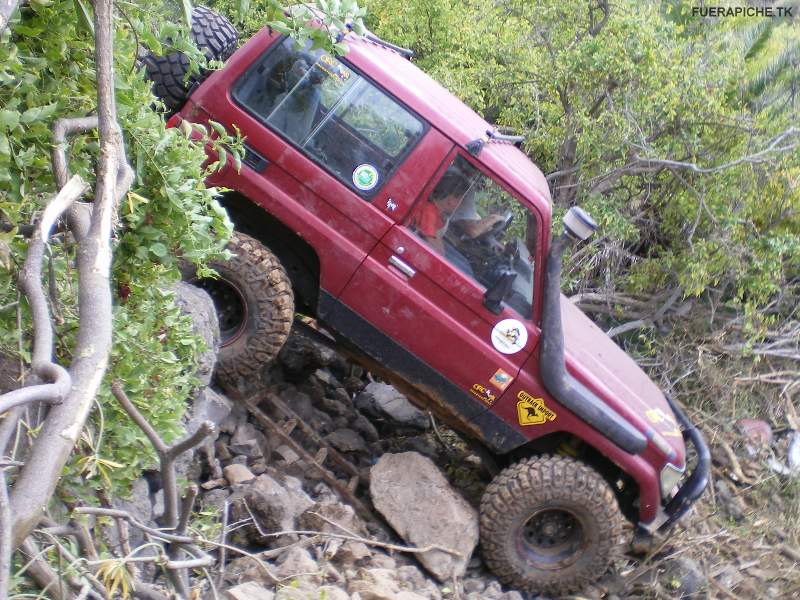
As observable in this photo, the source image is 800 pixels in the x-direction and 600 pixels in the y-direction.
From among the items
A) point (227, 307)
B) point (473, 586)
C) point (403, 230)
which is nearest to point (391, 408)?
point (473, 586)

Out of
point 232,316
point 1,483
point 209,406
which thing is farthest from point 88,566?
point 232,316

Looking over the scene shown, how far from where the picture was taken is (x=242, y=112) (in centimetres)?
475

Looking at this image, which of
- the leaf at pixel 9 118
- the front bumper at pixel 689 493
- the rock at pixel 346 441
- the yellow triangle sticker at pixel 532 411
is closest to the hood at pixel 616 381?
the front bumper at pixel 689 493

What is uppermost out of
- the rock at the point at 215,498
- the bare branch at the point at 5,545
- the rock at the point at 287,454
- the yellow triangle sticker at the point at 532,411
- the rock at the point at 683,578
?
the bare branch at the point at 5,545

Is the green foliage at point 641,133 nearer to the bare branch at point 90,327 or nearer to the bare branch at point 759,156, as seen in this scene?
the bare branch at point 759,156

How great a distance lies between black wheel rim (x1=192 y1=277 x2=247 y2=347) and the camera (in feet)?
16.4

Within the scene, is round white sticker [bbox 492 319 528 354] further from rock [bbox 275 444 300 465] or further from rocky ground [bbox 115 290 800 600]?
rock [bbox 275 444 300 465]

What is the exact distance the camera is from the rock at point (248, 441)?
5.04 meters

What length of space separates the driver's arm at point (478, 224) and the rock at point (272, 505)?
171 cm

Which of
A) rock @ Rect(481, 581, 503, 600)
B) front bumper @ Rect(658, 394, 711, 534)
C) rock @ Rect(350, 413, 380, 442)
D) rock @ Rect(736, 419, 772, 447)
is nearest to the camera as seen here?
rock @ Rect(481, 581, 503, 600)

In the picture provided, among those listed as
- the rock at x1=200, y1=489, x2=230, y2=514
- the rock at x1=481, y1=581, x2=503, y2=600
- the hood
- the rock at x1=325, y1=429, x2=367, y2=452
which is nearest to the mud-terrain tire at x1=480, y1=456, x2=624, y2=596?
the rock at x1=481, y1=581, x2=503, y2=600

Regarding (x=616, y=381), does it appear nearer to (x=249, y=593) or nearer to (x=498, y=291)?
(x=498, y=291)

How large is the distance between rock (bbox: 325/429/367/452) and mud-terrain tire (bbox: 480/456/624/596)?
37.7 inches

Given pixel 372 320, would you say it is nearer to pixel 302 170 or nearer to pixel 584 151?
pixel 302 170
